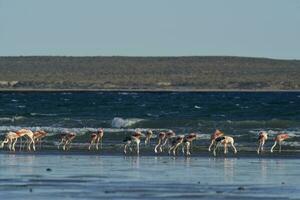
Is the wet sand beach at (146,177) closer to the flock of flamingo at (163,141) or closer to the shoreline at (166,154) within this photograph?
the shoreline at (166,154)

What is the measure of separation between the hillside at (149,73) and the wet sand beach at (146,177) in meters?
97.5

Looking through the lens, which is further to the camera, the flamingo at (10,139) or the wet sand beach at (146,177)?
the flamingo at (10,139)

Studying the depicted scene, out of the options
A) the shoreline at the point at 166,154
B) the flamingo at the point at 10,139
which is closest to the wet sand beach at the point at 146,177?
the shoreline at the point at 166,154

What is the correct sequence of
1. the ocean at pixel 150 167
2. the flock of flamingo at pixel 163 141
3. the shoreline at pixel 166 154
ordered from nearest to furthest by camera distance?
the ocean at pixel 150 167 < the shoreline at pixel 166 154 < the flock of flamingo at pixel 163 141

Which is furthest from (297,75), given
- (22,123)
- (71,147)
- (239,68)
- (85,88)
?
(71,147)

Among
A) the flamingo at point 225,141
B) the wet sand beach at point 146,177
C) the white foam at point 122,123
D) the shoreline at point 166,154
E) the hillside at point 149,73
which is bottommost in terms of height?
the wet sand beach at point 146,177

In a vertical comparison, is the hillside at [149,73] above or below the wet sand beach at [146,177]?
above

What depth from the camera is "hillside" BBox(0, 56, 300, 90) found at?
443ft

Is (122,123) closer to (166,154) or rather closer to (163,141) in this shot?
(163,141)

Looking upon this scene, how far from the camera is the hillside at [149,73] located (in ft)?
443

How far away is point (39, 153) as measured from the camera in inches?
1375

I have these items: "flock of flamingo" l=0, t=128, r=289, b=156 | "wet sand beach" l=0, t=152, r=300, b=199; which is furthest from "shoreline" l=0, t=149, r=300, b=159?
"wet sand beach" l=0, t=152, r=300, b=199

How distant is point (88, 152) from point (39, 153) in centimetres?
150

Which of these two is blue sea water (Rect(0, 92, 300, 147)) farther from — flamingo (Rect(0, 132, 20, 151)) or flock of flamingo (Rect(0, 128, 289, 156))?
flamingo (Rect(0, 132, 20, 151))
